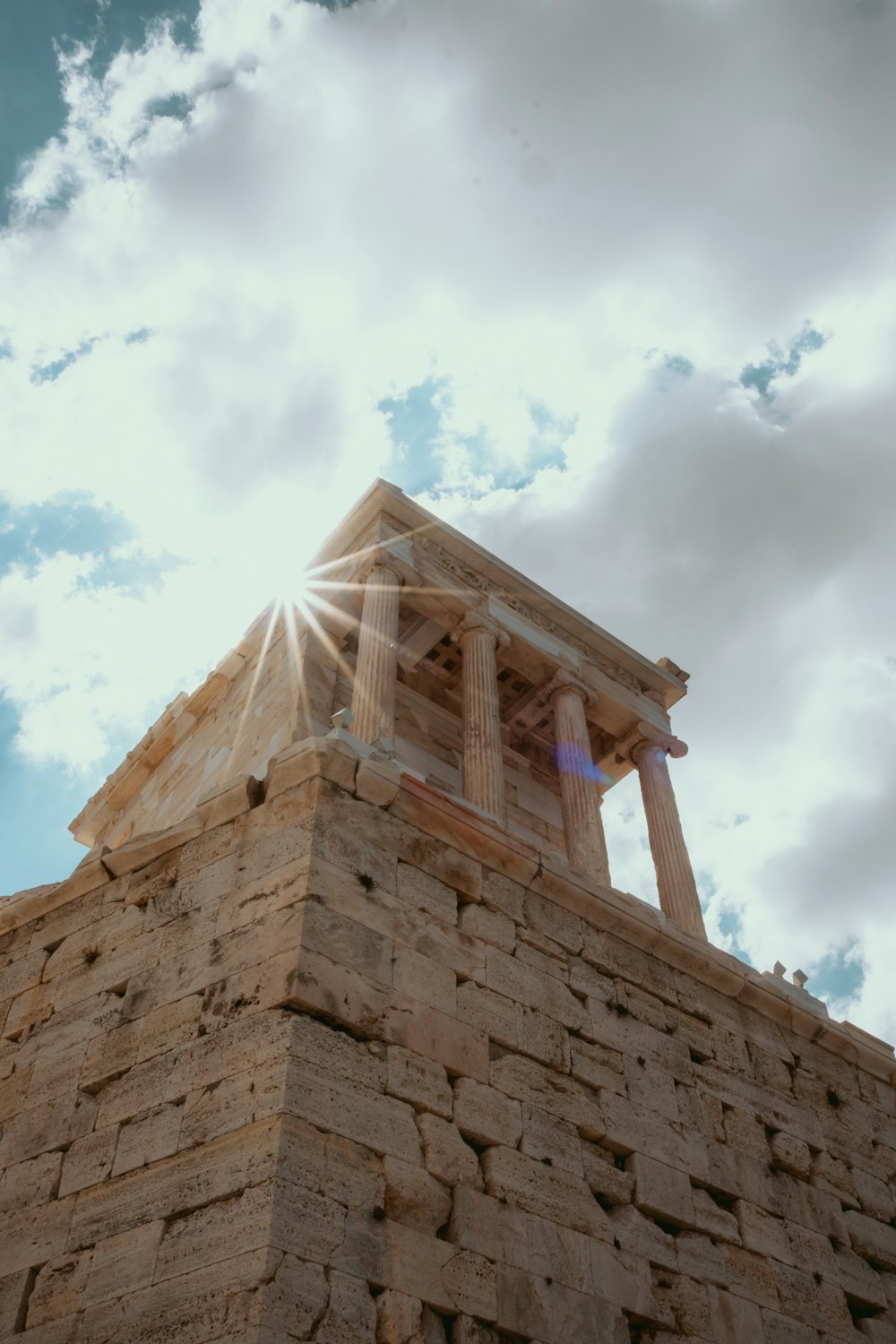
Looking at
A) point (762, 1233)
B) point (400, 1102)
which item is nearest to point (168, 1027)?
point (400, 1102)

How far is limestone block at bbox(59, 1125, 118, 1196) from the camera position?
6297mm

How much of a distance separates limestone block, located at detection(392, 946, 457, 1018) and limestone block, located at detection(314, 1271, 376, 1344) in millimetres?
1624

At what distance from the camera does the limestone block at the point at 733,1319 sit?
7.02 metres

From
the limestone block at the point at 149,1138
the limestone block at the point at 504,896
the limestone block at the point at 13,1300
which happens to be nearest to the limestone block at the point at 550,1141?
the limestone block at the point at 504,896

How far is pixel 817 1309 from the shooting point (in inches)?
304

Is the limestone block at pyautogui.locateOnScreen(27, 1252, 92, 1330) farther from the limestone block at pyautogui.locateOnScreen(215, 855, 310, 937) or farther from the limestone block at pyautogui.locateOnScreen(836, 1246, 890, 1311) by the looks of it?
the limestone block at pyautogui.locateOnScreen(836, 1246, 890, 1311)

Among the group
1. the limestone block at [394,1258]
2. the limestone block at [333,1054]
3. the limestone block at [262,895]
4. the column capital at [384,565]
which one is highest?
the column capital at [384,565]

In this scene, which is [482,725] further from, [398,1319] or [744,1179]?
[398,1319]

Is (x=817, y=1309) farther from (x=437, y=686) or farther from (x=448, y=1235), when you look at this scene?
(x=437, y=686)

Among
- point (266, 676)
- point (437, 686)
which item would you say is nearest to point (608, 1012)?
point (266, 676)

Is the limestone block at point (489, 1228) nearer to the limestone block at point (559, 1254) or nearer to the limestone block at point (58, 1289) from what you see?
the limestone block at point (559, 1254)

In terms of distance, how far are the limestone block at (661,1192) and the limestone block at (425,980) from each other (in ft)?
5.10

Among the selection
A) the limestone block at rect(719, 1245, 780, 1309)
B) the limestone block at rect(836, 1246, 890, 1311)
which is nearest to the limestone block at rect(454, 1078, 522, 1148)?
the limestone block at rect(719, 1245, 780, 1309)

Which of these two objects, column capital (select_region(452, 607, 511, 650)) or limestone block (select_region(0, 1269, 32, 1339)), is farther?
column capital (select_region(452, 607, 511, 650))
